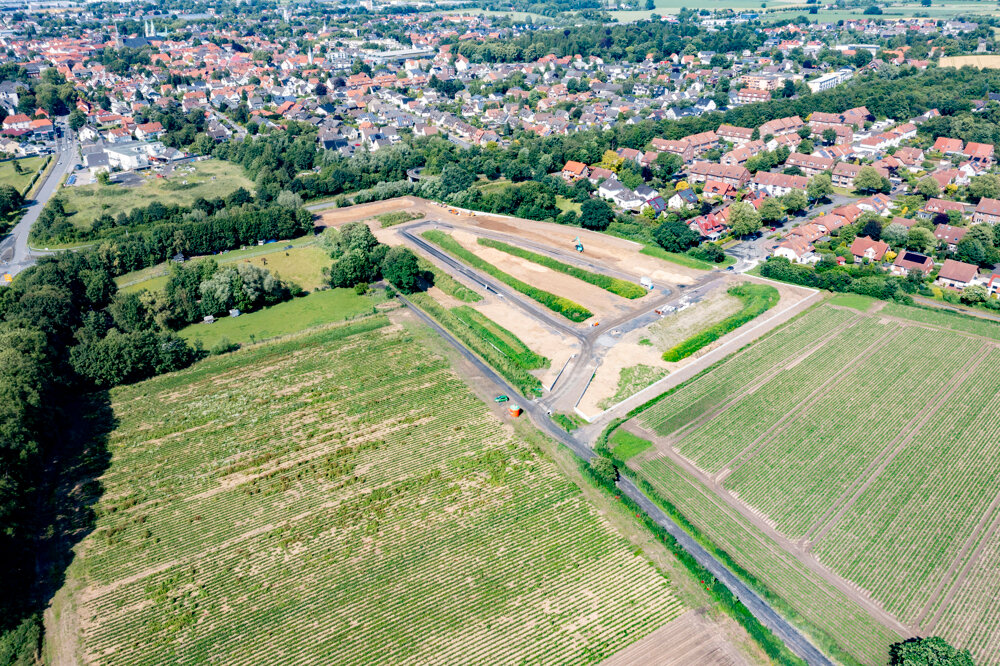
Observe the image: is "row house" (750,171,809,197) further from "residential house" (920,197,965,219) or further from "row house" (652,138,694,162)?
"row house" (652,138,694,162)

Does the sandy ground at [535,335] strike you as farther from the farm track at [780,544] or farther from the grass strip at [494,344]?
the farm track at [780,544]

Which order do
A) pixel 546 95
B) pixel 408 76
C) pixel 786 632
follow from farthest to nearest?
pixel 408 76, pixel 546 95, pixel 786 632

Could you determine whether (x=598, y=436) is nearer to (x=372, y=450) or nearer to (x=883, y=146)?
(x=372, y=450)

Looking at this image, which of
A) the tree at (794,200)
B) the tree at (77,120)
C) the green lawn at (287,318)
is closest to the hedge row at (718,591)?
the green lawn at (287,318)

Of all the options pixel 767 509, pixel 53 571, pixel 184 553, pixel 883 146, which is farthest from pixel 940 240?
pixel 53 571

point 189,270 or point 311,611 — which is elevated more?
point 189,270
